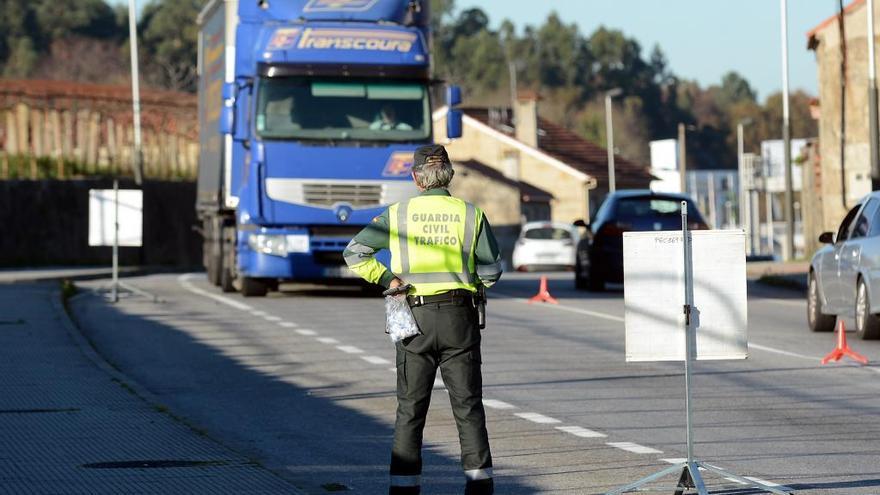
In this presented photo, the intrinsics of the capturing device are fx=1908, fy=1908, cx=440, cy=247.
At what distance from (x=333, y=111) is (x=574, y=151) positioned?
72845 mm

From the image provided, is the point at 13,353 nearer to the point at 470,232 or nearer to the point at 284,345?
the point at 284,345

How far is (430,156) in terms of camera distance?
8680 millimetres

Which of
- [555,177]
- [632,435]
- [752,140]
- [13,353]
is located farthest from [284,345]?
[752,140]

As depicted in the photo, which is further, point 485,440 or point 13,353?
point 13,353

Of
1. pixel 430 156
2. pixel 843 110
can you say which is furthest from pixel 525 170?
pixel 430 156

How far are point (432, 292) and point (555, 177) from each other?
272 ft

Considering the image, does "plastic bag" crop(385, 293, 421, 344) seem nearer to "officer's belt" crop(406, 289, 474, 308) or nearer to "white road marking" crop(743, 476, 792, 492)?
"officer's belt" crop(406, 289, 474, 308)

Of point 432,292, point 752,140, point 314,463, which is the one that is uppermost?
point 752,140

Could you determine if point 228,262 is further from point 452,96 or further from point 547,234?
point 547,234

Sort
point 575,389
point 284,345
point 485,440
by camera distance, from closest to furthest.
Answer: point 485,440
point 575,389
point 284,345

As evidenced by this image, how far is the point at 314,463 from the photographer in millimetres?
10656

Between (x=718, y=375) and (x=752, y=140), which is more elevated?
(x=752, y=140)

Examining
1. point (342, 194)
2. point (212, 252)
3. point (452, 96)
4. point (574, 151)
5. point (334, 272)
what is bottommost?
A: point (334, 272)

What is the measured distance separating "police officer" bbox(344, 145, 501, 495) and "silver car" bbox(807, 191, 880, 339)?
1126 centimetres
